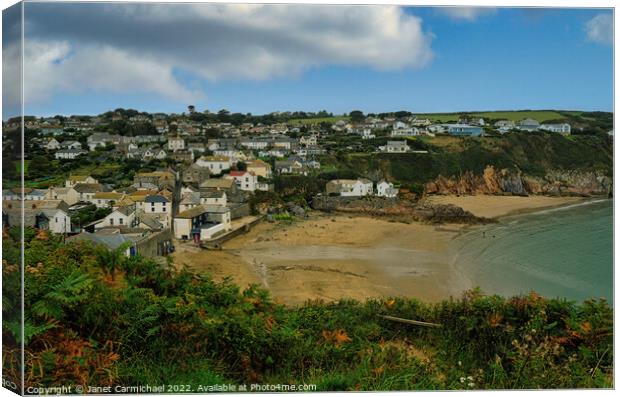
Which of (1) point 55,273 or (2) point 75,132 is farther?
(2) point 75,132

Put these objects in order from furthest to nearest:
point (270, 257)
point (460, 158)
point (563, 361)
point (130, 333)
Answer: point (460, 158), point (270, 257), point (563, 361), point (130, 333)

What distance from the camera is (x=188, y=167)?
237 inches

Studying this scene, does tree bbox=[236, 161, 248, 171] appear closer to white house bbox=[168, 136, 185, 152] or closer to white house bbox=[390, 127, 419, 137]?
white house bbox=[168, 136, 185, 152]

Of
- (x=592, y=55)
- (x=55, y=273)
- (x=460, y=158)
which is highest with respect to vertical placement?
(x=592, y=55)

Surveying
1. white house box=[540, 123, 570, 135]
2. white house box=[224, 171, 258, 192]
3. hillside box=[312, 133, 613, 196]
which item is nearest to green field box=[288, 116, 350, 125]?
hillside box=[312, 133, 613, 196]

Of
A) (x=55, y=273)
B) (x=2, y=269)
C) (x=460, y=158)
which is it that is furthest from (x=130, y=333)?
(x=460, y=158)

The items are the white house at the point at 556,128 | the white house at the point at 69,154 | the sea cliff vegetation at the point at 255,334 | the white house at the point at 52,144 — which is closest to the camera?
the sea cliff vegetation at the point at 255,334

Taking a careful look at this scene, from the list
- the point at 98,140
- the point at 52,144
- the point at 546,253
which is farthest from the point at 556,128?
the point at 52,144

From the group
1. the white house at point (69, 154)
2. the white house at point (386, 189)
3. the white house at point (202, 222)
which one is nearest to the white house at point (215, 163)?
the white house at point (202, 222)

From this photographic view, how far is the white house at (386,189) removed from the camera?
6.19m

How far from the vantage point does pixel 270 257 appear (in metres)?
5.84

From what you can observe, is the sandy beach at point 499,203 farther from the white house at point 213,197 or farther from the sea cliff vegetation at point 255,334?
the white house at point 213,197

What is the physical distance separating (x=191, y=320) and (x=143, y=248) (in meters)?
0.91

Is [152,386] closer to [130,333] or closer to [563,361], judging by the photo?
[130,333]
